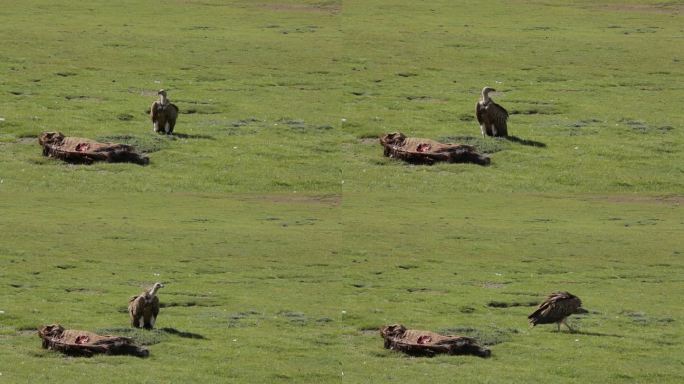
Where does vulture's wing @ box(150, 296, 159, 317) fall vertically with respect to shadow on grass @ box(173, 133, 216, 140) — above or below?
below

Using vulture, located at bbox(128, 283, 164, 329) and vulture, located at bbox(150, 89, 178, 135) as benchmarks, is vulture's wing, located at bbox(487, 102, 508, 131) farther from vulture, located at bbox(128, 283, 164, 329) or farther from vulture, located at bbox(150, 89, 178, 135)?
vulture, located at bbox(128, 283, 164, 329)

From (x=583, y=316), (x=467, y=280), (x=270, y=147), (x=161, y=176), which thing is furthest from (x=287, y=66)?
(x=583, y=316)

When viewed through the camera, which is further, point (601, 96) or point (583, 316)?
point (601, 96)

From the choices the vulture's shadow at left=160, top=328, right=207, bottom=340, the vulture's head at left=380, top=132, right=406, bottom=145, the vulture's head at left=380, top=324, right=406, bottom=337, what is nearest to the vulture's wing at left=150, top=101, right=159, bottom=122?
the vulture's head at left=380, top=132, right=406, bottom=145

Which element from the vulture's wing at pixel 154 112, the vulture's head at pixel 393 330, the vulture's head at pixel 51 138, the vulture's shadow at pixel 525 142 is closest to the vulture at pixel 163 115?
the vulture's wing at pixel 154 112

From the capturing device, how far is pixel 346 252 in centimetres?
5188

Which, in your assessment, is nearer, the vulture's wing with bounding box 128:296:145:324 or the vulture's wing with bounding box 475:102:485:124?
the vulture's wing with bounding box 128:296:145:324

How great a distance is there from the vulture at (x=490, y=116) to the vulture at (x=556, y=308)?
12077 millimetres

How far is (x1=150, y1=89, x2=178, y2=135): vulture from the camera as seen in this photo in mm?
53281

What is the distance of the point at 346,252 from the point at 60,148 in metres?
9.59

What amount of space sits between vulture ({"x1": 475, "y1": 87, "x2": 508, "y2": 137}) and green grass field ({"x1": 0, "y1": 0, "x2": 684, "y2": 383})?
54 centimetres

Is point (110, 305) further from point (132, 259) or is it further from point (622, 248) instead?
point (622, 248)

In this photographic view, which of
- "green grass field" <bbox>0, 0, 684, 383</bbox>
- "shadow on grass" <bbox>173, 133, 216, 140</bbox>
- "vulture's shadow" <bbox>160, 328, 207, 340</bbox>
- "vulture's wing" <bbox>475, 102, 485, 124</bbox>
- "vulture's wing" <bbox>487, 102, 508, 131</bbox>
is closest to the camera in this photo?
"green grass field" <bbox>0, 0, 684, 383</bbox>

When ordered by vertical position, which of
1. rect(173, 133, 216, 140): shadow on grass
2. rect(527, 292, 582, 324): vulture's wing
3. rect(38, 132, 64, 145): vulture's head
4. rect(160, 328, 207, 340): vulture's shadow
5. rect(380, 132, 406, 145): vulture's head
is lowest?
rect(160, 328, 207, 340): vulture's shadow
